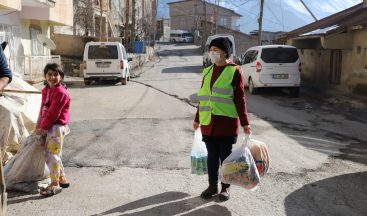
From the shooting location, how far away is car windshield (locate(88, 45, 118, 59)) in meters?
19.4

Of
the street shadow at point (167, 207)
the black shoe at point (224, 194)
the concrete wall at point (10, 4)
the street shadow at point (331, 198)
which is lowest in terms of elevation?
the street shadow at point (167, 207)

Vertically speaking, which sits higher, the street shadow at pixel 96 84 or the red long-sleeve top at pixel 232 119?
the red long-sleeve top at pixel 232 119

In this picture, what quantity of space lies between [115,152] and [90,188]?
1.85 m

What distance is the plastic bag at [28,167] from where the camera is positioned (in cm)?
506

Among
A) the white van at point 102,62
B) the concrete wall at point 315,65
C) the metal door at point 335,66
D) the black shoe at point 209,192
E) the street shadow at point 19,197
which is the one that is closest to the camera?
the street shadow at point 19,197

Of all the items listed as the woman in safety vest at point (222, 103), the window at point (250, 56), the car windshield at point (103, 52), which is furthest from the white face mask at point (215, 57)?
the car windshield at point (103, 52)

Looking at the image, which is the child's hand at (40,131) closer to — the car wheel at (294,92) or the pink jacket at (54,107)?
the pink jacket at (54,107)

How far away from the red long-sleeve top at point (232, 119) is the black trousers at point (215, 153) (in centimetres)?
12

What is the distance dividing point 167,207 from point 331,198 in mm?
1836

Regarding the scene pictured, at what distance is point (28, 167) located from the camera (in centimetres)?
514

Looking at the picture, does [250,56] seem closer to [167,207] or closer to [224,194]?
[224,194]

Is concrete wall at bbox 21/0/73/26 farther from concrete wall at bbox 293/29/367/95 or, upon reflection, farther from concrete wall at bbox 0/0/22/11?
concrete wall at bbox 293/29/367/95

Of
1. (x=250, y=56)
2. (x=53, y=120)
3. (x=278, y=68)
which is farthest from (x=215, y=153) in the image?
(x=250, y=56)

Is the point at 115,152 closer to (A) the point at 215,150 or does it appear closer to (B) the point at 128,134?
(B) the point at 128,134
